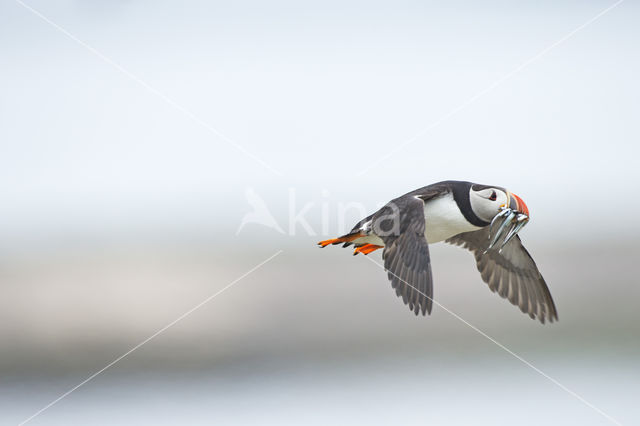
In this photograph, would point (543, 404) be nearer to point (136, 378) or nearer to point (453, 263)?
point (453, 263)

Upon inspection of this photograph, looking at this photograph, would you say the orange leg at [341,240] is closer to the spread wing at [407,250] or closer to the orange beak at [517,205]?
the spread wing at [407,250]

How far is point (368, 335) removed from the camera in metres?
14.4

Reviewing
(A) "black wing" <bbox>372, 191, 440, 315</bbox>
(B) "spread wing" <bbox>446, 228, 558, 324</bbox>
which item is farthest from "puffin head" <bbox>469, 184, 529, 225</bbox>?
(B) "spread wing" <bbox>446, 228, 558, 324</bbox>

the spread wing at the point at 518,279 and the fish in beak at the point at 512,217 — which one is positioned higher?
the fish in beak at the point at 512,217

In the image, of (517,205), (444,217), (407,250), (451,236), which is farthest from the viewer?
(451,236)

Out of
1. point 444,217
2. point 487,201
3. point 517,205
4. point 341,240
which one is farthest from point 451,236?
point 341,240

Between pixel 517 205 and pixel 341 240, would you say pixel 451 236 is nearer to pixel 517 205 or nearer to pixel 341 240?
pixel 517 205

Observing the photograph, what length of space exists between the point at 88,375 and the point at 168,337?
2847mm

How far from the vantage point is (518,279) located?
3910 millimetres

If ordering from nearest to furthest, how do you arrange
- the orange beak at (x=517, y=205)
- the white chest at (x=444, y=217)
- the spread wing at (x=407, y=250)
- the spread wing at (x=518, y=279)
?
the spread wing at (x=407, y=250), the orange beak at (x=517, y=205), the white chest at (x=444, y=217), the spread wing at (x=518, y=279)

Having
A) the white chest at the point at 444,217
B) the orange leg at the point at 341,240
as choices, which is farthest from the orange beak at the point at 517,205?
the orange leg at the point at 341,240

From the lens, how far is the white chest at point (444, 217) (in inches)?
135

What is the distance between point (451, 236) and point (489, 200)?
31cm

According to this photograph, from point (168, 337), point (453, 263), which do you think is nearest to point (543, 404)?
point (453, 263)
